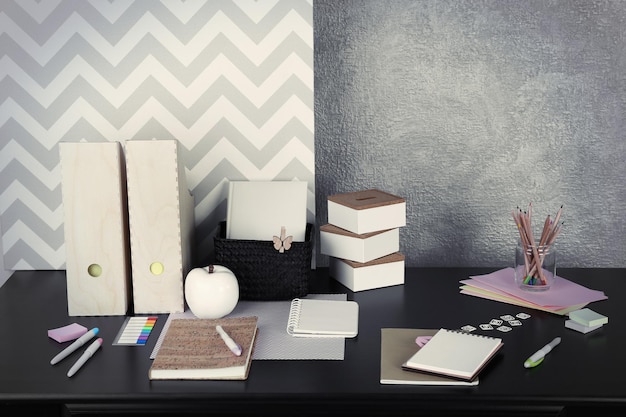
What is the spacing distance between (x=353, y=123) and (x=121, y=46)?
53 cm

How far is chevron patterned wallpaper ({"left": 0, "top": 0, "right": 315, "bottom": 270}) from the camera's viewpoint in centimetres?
168

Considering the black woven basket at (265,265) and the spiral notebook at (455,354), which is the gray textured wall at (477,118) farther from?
the spiral notebook at (455,354)

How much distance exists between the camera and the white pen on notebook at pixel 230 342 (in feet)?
4.17

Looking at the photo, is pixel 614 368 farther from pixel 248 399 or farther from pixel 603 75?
pixel 603 75

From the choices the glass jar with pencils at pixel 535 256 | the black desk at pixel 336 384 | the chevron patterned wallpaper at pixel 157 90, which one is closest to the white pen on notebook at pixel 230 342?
the black desk at pixel 336 384

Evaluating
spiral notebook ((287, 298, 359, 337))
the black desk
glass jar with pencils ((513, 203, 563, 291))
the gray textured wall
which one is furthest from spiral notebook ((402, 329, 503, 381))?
the gray textured wall

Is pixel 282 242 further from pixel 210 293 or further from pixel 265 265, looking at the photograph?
pixel 210 293

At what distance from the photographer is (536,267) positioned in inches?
61.4

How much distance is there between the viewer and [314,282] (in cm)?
167

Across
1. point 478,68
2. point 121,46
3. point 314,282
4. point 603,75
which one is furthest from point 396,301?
point 121,46

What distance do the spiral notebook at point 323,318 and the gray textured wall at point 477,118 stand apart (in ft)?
0.97

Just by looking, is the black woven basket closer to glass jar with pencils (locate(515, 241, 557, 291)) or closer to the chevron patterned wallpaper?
the chevron patterned wallpaper

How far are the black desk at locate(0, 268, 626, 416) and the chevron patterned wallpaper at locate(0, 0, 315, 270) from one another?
41 centimetres

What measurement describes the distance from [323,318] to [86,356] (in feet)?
1.39
